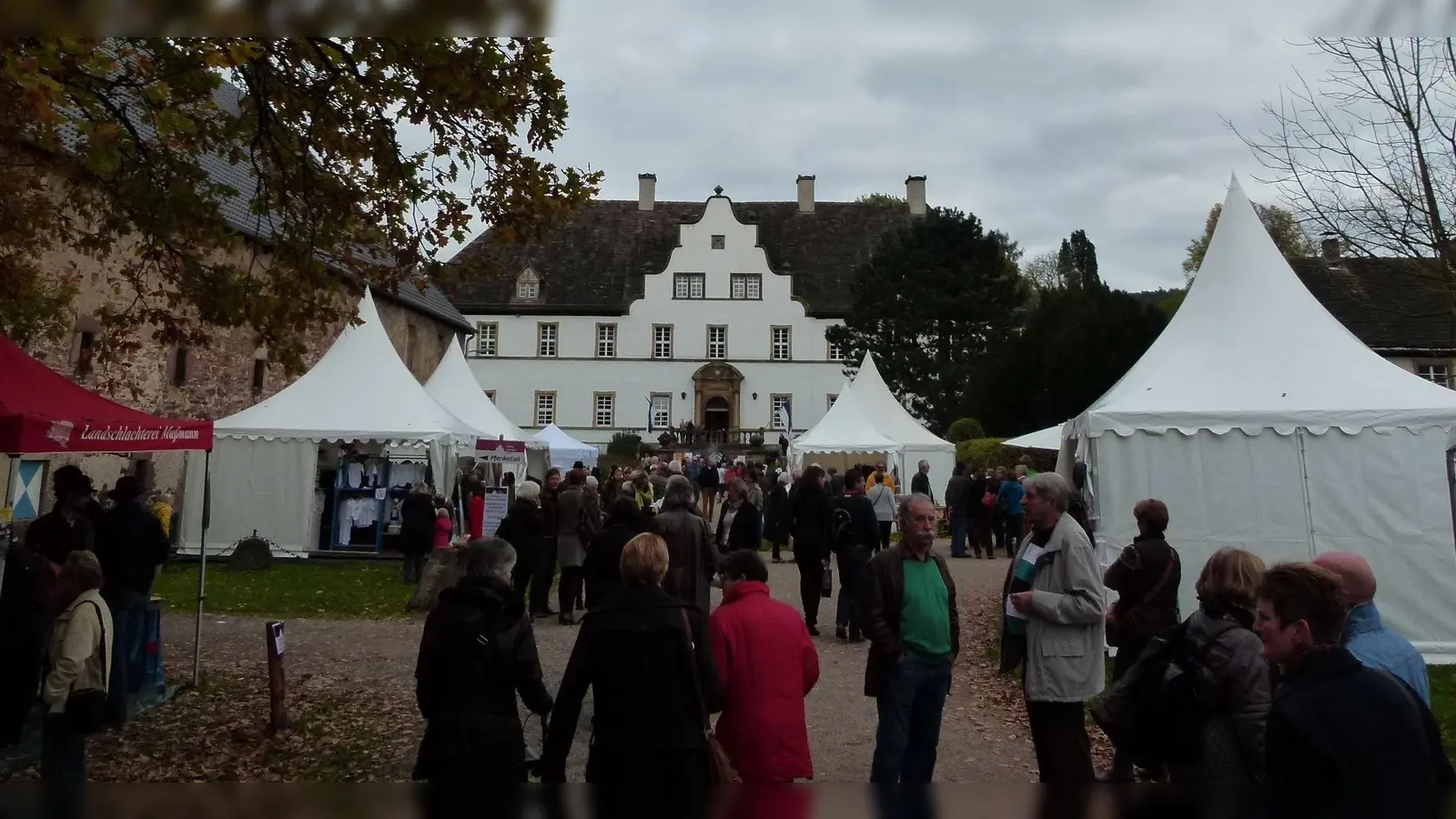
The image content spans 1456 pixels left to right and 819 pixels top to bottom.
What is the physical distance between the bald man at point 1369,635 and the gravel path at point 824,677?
2805 millimetres

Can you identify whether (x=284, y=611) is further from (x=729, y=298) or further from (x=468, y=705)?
(x=729, y=298)

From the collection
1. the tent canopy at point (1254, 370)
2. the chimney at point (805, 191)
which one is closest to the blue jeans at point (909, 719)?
the tent canopy at point (1254, 370)

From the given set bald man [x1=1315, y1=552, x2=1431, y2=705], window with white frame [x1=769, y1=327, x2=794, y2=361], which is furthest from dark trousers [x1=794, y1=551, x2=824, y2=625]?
window with white frame [x1=769, y1=327, x2=794, y2=361]

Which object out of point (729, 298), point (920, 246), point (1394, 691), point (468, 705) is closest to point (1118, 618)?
point (1394, 691)

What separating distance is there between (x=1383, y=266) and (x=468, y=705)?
13.9 meters

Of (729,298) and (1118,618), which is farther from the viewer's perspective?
(729,298)

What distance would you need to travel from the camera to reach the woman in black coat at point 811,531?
9.37m

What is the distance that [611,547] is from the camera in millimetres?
6258

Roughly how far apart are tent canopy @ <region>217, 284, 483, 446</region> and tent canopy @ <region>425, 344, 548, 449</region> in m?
3.88

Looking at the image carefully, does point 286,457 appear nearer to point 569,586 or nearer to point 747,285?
point 569,586

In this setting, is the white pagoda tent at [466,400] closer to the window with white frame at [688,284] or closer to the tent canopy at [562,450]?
the tent canopy at [562,450]

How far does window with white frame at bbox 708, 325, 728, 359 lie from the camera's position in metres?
49.2

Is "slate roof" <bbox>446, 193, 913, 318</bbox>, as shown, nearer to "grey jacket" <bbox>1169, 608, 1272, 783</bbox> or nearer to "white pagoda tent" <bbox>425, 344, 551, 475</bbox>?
"white pagoda tent" <bbox>425, 344, 551, 475</bbox>

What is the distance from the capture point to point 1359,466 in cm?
851
